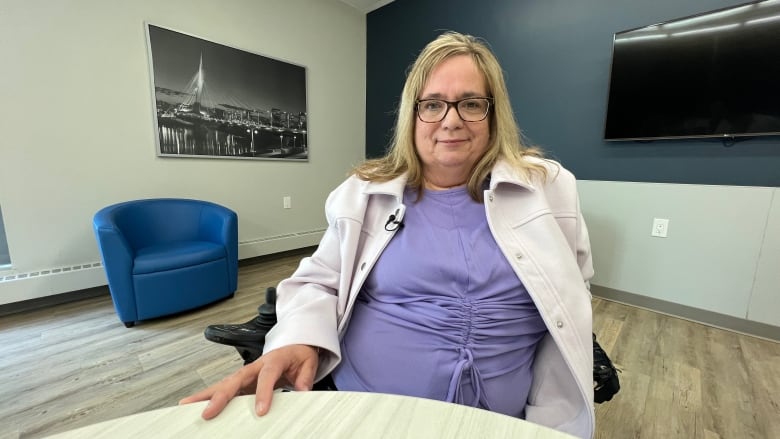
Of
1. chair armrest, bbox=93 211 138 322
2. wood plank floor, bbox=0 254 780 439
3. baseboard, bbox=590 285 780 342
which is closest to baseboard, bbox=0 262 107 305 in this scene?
wood plank floor, bbox=0 254 780 439

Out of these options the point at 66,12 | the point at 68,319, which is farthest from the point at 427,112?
the point at 66,12

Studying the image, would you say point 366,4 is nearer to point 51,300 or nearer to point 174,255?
point 174,255

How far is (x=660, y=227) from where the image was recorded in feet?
6.79

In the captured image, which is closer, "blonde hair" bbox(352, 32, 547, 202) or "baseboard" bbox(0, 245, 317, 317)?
"blonde hair" bbox(352, 32, 547, 202)

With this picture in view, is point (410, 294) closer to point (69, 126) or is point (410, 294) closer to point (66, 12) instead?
point (69, 126)

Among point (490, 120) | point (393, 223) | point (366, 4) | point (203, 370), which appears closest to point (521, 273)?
point (393, 223)

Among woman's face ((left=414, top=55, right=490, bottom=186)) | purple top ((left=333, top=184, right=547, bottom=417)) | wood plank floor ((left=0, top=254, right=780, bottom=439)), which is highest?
woman's face ((left=414, top=55, right=490, bottom=186))

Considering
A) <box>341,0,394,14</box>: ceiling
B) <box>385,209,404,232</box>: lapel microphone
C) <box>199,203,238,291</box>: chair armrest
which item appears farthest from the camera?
<box>341,0,394,14</box>: ceiling

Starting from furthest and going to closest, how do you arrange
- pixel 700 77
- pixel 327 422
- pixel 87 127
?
1. pixel 87 127
2. pixel 700 77
3. pixel 327 422

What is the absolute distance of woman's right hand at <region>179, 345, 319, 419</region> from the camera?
404 millimetres

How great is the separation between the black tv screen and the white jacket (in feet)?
6.26

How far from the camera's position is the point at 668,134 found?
202 centimetres

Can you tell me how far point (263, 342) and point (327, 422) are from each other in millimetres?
365

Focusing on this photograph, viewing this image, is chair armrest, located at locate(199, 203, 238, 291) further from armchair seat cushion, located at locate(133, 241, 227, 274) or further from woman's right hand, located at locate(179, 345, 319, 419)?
woman's right hand, located at locate(179, 345, 319, 419)
